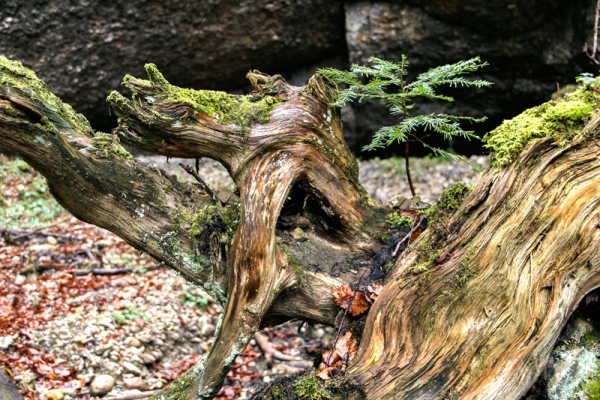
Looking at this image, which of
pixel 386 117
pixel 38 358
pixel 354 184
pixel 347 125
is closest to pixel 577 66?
pixel 386 117

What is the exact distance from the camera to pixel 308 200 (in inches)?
128

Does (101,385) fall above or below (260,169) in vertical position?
below

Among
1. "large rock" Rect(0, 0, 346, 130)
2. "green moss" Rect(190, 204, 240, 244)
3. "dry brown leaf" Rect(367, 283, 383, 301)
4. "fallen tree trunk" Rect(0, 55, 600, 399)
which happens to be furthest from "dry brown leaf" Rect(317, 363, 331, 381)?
"large rock" Rect(0, 0, 346, 130)

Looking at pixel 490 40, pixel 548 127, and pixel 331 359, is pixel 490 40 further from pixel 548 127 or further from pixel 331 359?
pixel 331 359

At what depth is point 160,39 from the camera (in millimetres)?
7133

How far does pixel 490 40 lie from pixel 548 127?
461cm

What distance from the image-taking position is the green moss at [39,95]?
259 centimetres

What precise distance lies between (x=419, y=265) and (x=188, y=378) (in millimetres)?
1413

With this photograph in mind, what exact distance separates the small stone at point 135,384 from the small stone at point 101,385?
0.12m

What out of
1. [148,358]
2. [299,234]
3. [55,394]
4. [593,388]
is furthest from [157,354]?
[593,388]

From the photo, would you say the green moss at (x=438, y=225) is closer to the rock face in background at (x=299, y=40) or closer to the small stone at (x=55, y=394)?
the small stone at (x=55, y=394)

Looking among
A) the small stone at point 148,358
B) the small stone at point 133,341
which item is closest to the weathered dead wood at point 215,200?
the small stone at point 148,358

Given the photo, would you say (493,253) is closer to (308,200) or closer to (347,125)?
(308,200)

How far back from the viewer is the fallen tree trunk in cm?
241
